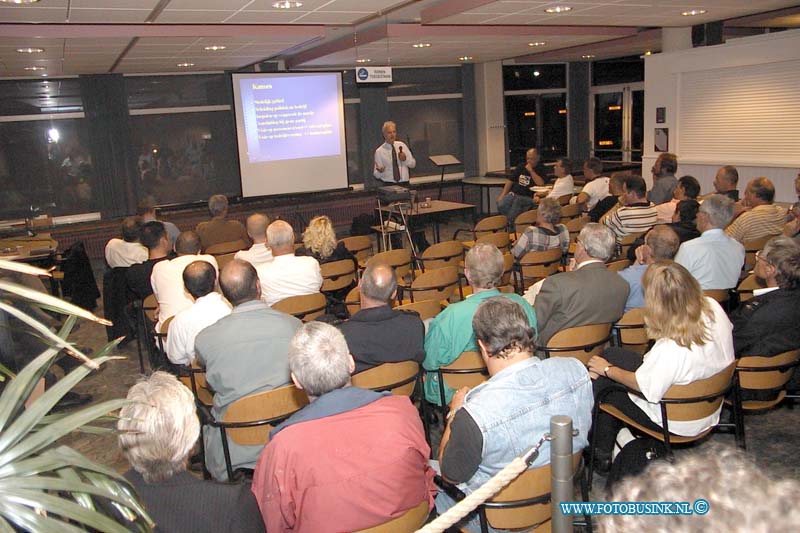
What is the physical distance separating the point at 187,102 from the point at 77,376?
11.0 meters

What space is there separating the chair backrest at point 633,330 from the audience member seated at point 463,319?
78 cm

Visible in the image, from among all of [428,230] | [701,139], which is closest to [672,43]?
[701,139]

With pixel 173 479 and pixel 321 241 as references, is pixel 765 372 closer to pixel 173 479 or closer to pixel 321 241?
pixel 173 479

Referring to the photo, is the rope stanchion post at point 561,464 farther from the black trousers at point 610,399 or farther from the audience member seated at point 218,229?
the audience member seated at point 218,229

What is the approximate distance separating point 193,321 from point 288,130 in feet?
26.2

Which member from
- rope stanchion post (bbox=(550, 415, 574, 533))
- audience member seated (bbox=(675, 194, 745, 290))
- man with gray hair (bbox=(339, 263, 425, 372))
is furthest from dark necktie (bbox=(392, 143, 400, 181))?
rope stanchion post (bbox=(550, 415, 574, 533))

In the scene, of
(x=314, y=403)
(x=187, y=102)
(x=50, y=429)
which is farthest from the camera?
(x=187, y=102)

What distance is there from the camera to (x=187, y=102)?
1136 cm

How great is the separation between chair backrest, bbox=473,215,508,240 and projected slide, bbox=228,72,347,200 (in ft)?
17.3

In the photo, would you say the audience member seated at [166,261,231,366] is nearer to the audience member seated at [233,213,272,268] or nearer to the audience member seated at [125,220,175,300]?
the audience member seated at [125,220,175,300]

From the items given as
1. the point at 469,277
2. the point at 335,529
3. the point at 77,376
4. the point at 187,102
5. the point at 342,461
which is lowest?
the point at 335,529

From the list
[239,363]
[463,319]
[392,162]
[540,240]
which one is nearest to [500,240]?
[540,240]

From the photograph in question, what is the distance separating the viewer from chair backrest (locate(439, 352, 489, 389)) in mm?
3205

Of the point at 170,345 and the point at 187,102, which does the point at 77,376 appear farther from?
the point at 187,102
